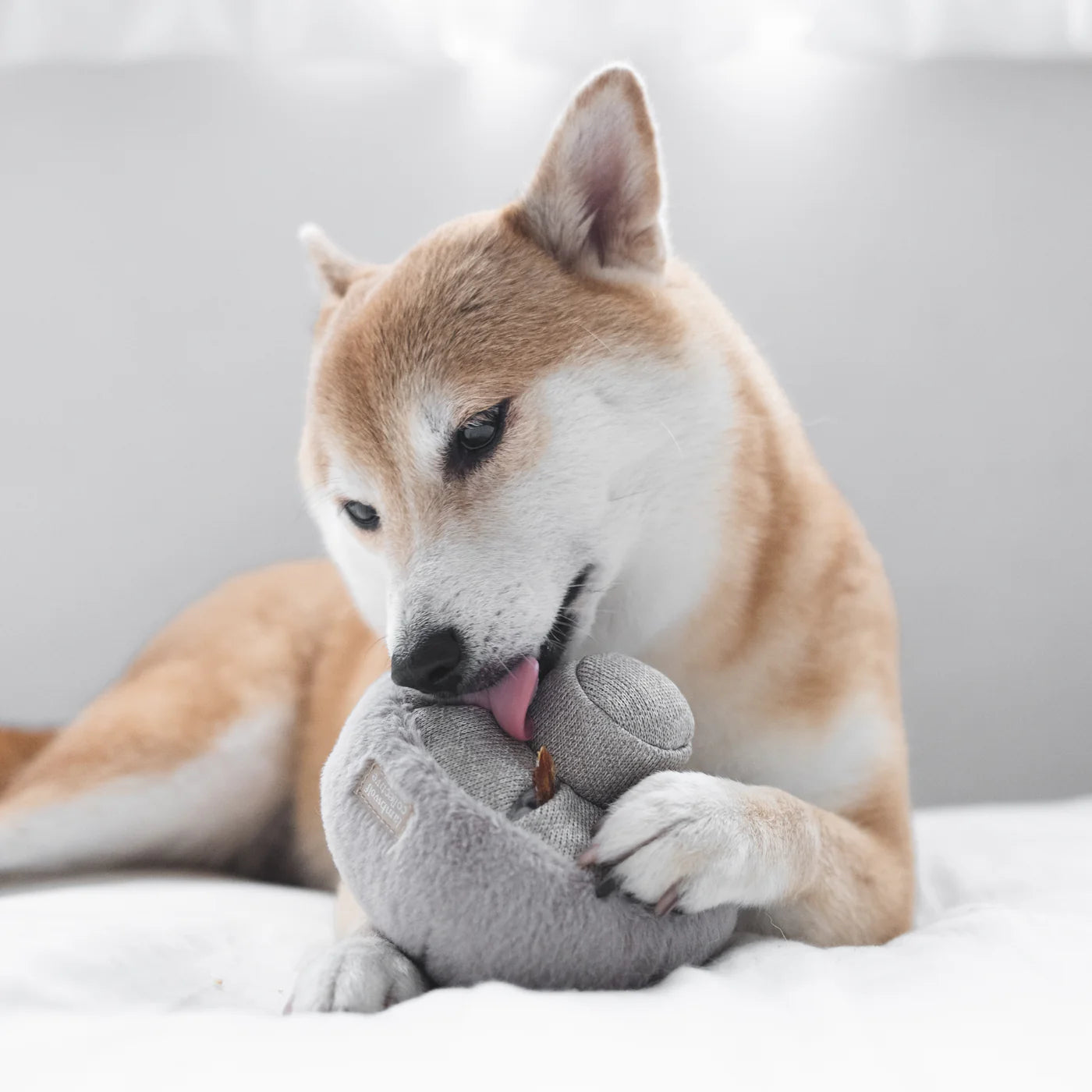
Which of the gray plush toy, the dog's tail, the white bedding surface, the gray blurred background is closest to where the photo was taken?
the white bedding surface

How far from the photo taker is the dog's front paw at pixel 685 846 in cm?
71

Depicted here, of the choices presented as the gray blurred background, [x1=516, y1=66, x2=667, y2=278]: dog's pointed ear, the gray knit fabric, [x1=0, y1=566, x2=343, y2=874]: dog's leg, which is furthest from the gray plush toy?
the gray blurred background

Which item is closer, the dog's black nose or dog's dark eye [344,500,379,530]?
the dog's black nose

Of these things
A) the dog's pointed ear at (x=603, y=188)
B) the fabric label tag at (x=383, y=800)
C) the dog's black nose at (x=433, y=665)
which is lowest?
the fabric label tag at (x=383, y=800)

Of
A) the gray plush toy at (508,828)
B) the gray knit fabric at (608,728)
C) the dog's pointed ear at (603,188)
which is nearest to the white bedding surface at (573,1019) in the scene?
the gray plush toy at (508,828)

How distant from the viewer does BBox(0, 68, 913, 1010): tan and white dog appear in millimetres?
810

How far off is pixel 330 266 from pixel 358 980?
0.85 metres

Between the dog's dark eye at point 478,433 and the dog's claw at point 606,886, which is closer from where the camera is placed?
the dog's claw at point 606,886

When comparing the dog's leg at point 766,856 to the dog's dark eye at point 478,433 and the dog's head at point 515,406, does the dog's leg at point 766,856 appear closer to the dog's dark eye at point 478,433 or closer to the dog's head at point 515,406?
the dog's head at point 515,406

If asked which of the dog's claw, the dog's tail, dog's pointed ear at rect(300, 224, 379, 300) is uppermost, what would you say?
dog's pointed ear at rect(300, 224, 379, 300)

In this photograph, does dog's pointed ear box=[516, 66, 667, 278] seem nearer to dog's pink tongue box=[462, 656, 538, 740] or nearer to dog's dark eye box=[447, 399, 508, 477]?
dog's dark eye box=[447, 399, 508, 477]

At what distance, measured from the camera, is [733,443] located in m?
1.00

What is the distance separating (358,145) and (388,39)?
0.63 ft

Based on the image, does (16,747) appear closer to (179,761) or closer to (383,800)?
(179,761)
